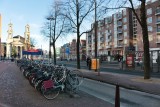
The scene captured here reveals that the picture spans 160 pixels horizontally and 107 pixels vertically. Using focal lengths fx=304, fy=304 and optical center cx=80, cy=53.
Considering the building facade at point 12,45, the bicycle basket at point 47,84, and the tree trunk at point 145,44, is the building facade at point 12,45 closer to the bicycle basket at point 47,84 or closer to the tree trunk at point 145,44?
the tree trunk at point 145,44

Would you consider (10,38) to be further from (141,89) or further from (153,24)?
(141,89)

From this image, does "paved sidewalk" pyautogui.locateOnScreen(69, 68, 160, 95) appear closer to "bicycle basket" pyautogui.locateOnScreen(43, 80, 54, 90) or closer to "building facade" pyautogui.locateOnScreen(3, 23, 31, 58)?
"bicycle basket" pyautogui.locateOnScreen(43, 80, 54, 90)

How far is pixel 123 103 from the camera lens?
1080cm

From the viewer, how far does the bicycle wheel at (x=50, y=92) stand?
11273mm

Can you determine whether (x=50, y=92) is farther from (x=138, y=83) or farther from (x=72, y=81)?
(x=138, y=83)

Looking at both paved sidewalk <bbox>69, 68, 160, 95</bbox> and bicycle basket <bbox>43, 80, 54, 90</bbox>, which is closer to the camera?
bicycle basket <bbox>43, 80, 54, 90</bbox>

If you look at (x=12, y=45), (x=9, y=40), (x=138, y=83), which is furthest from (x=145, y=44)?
(x=12, y=45)

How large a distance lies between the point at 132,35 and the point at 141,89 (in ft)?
283

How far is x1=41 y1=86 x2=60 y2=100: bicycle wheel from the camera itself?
11273mm

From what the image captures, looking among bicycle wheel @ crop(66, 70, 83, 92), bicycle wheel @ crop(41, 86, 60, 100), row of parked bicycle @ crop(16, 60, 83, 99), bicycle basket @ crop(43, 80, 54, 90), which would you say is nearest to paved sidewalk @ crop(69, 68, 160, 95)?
bicycle wheel @ crop(66, 70, 83, 92)

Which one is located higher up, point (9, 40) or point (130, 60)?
point (9, 40)

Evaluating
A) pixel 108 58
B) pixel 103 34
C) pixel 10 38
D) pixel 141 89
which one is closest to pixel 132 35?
pixel 108 58

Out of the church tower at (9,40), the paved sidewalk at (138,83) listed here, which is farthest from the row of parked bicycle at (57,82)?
the church tower at (9,40)

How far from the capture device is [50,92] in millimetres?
11492
